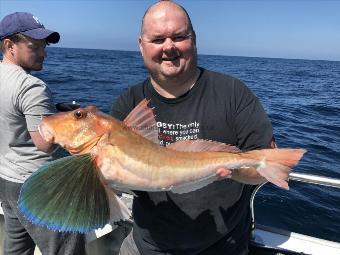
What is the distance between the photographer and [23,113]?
371 cm

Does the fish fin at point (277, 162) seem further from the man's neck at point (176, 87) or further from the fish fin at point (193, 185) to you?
the man's neck at point (176, 87)

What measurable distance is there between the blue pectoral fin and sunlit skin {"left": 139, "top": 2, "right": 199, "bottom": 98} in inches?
39.6

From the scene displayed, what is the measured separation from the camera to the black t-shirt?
296 centimetres

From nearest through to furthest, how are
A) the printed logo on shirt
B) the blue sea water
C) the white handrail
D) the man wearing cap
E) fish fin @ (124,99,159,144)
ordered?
fish fin @ (124,99,159,144)
the printed logo on shirt
the white handrail
the man wearing cap
the blue sea water

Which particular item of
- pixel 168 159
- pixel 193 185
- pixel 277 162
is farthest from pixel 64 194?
pixel 277 162

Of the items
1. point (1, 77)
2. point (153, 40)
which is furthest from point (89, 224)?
point (1, 77)

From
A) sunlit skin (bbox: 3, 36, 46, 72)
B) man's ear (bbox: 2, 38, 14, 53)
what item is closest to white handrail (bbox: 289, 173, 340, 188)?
sunlit skin (bbox: 3, 36, 46, 72)

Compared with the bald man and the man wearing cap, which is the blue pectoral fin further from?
the man wearing cap

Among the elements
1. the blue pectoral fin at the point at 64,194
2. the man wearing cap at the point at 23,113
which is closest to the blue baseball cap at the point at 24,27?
the man wearing cap at the point at 23,113

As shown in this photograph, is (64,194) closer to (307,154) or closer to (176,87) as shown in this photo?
(176,87)

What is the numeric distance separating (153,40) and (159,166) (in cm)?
106

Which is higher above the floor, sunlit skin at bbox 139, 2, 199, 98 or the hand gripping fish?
sunlit skin at bbox 139, 2, 199, 98

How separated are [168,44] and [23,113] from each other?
1701 millimetres

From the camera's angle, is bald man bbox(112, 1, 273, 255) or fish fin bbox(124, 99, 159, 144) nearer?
fish fin bbox(124, 99, 159, 144)
